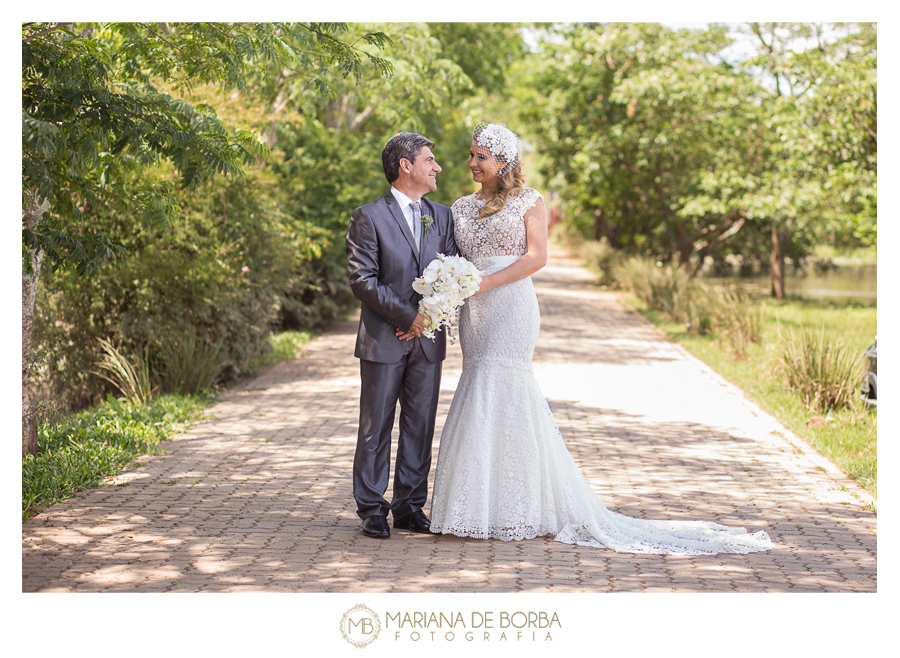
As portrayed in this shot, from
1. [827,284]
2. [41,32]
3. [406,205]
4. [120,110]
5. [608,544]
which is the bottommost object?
[827,284]

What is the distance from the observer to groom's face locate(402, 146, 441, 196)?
4.97 meters

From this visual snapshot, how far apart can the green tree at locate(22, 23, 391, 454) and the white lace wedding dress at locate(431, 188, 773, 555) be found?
5.34 feet

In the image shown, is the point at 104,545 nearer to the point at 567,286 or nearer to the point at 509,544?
the point at 509,544

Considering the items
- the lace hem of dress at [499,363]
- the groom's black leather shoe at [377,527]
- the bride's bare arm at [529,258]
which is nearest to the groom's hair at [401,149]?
the bride's bare arm at [529,258]

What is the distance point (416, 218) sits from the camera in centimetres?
507

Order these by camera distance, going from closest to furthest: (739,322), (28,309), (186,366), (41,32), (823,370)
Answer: (41,32) < (28,309) < (823,370) < (186,366) < (739,322)

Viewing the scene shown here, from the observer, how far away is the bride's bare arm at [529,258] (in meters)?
4.96

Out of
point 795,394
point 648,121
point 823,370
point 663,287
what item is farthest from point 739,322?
point 648,121

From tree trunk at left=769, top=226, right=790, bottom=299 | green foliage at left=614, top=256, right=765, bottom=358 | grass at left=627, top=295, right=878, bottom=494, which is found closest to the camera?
grass at left=627, top=295, right=878, bottom=494

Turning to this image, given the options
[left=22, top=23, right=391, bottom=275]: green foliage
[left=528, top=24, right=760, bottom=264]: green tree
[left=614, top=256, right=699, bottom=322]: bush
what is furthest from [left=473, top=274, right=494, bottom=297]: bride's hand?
[left=528, top=24, right=760, bottom=264]: green tree

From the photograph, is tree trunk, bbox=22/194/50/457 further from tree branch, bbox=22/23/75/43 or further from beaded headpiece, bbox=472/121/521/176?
beaded headpiece, bbox=472/121/521/176

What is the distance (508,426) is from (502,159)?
157 cm

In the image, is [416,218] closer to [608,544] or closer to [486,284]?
[486,284]
